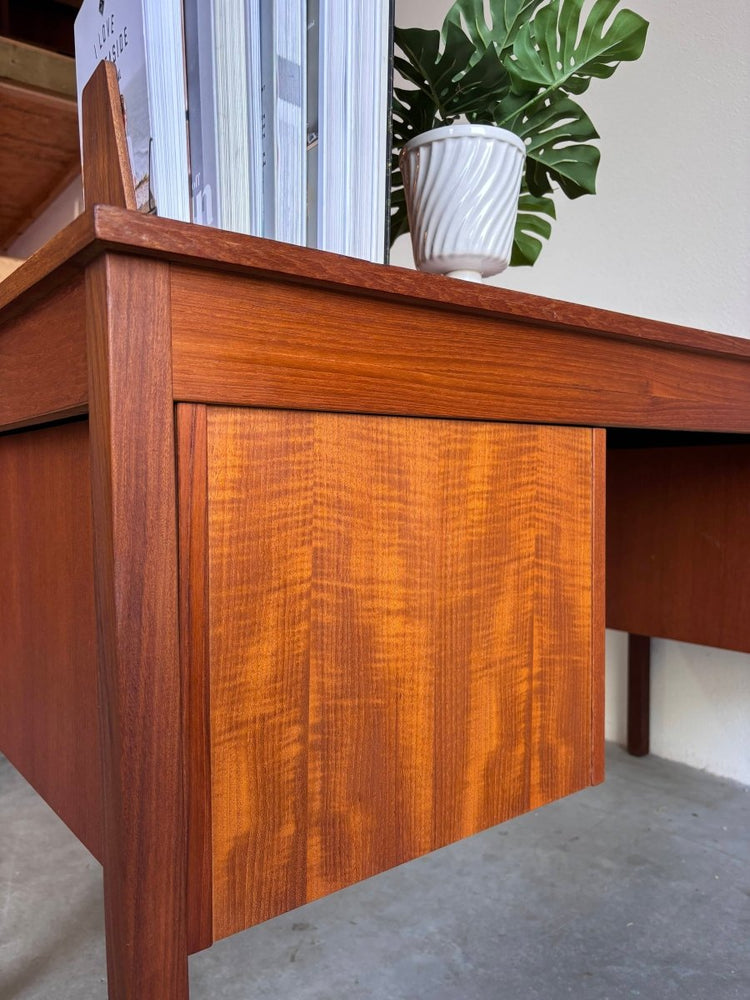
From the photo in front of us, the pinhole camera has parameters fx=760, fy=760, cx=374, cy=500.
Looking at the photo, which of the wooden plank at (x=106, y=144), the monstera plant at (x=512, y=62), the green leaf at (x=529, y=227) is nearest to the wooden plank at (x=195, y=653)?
the wooden plank at (x=106, y=144)

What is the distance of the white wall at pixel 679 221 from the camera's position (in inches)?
51.8

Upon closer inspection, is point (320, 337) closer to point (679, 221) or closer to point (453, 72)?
point (453, 72)

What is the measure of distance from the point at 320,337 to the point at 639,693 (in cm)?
127

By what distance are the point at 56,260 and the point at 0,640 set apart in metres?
0.40

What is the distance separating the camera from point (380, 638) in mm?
486

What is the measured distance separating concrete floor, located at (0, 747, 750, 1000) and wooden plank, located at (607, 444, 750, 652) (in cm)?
33

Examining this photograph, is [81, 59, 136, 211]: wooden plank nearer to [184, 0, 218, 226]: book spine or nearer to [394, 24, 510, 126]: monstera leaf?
[184, 0, 218, 226]: book spine

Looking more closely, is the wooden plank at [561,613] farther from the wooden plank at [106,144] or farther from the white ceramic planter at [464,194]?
the wooden plank at [106,144]

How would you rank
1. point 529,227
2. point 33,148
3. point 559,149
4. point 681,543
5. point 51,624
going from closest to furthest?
point 51,624
point 559,149
point 529,227
point 681,543
point 33,148

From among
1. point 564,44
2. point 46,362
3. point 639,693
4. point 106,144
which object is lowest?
point 639,693

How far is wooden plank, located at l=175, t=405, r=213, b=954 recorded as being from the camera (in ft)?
1.33

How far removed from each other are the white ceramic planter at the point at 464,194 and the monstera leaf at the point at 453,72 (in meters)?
0.13

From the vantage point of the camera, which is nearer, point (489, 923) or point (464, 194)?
point (464, 194)

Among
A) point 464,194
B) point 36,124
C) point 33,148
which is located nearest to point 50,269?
point 464,194
